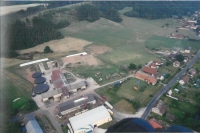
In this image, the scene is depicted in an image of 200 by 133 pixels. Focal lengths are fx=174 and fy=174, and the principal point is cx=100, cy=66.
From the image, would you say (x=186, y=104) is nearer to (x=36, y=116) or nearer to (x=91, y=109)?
(x=91, y=109)

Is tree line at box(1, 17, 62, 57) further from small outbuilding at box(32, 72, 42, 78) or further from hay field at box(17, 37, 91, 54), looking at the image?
small outbuilding at box(32, 72, 42, 78)

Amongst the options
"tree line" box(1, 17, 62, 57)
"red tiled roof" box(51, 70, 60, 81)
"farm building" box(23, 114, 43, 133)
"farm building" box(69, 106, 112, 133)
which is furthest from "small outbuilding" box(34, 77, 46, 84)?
"tree line" box(1, 17, 62, 57)

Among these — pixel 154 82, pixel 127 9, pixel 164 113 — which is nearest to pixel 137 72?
pixel 154 82

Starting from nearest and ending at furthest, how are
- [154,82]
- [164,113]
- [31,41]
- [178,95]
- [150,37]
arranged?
[164,113]
[178,95]
[154,82]
[31,41]
[150,37]

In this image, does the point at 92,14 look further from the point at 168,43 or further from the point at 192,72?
the point at 192,72

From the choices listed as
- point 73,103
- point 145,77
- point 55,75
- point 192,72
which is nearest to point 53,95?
point 73,103
